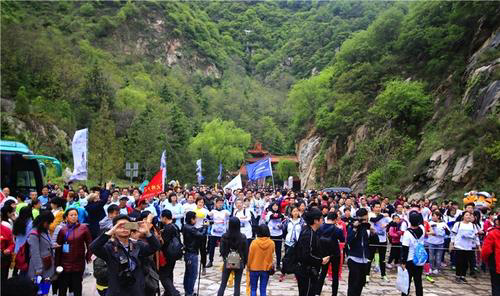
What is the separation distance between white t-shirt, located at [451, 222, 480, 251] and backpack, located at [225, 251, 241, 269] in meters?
6.44

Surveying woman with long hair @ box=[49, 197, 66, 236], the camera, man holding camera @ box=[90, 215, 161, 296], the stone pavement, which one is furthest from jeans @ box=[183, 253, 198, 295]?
the camera

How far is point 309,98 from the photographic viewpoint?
168 feet

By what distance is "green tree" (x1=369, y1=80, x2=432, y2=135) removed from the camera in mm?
29266

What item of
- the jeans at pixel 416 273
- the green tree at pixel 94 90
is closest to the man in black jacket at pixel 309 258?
the jeans at pixel 416 273

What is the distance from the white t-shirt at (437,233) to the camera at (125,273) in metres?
9.40

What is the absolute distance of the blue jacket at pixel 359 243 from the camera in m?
7.24

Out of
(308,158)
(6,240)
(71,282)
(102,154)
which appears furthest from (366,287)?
(308,158)

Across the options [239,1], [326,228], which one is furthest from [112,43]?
[326,228]

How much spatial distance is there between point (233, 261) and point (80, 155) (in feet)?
28.5

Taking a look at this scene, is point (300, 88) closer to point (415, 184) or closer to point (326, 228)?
point (415, 184)

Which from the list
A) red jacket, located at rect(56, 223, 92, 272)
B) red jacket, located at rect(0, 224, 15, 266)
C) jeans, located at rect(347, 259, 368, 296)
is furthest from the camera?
jeans, located at rect(347, 259, 368, 296)

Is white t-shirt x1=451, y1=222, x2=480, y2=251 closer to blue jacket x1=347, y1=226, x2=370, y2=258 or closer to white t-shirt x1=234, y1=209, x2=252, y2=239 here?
blue jacket x1=347, y1=226, x2=370, y2=258

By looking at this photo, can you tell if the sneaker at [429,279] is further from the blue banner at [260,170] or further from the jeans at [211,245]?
the blue banner at [260,170]

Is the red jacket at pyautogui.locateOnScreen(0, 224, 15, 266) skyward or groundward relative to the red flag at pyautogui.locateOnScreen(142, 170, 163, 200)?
groundward
